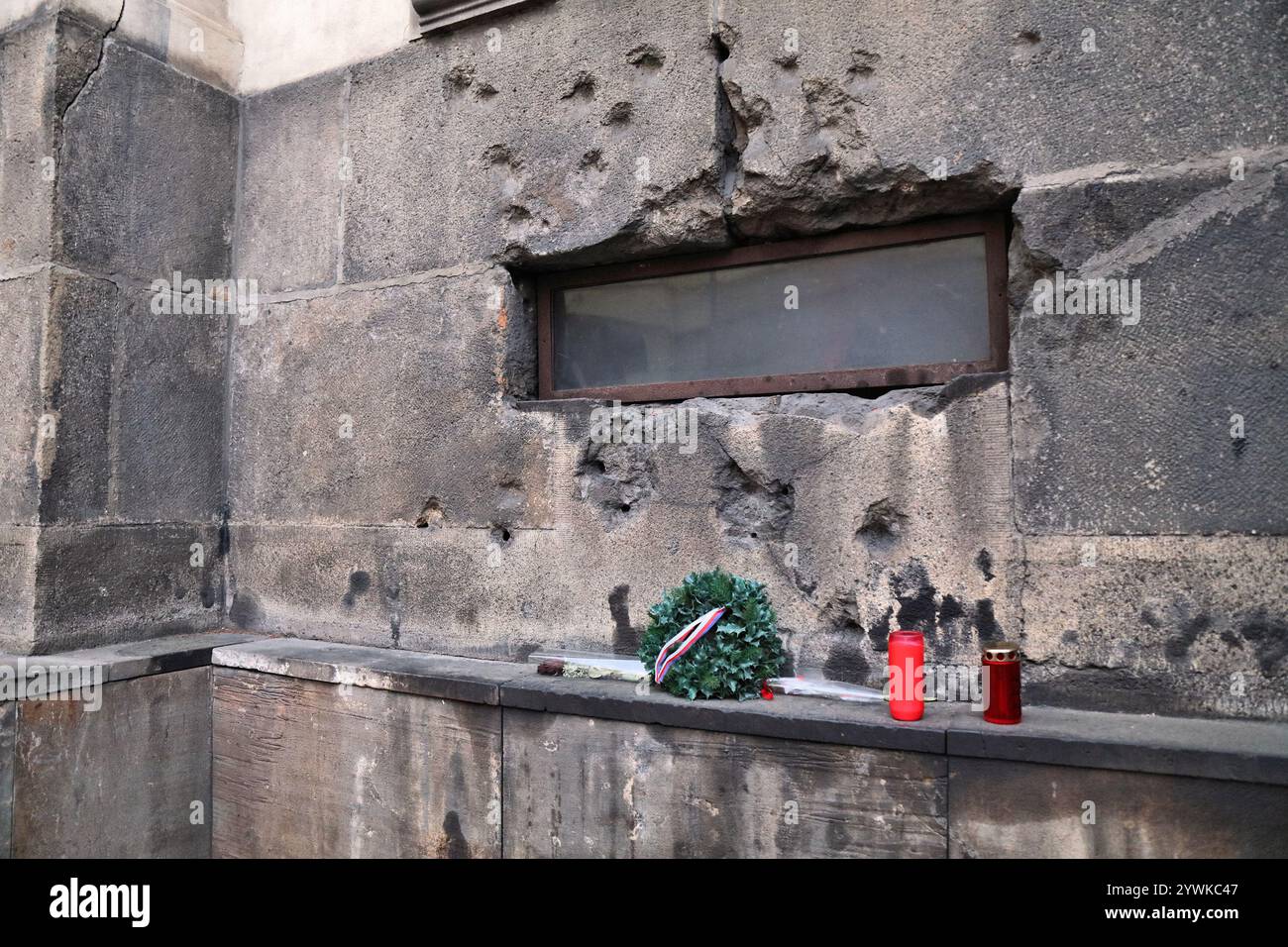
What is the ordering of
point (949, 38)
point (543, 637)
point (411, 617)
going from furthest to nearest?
point (411, 617) → point (543, 637) → point (949, 38)

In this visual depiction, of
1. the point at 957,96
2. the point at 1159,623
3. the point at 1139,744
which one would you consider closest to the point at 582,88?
the point at 957,96

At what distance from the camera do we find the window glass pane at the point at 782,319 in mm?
3033

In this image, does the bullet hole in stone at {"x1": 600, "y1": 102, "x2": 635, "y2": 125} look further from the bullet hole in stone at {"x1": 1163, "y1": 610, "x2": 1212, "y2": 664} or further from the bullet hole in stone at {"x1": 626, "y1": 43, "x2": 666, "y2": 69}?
the bullet hole in stone at {"x1": 1163, "y1": 610, "x2": 1212, "y2": 664}

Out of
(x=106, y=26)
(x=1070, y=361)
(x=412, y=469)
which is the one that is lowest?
(x=412, y=469)

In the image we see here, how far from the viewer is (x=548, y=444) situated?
344cm

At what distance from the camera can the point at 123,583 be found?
3.74 meters

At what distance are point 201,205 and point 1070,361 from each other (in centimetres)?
382

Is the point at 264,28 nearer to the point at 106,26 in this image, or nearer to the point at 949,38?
the point at 106,26

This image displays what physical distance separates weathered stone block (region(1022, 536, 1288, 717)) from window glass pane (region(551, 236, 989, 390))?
82 centimetres

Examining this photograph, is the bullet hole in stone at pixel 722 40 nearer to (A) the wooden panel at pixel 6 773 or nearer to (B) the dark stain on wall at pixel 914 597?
(B) the dark stain on wall at pixel 914 597

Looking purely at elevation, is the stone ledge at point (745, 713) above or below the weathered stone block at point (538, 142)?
below

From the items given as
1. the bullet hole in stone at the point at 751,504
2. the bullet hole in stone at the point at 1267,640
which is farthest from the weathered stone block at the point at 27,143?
the bullet hole in stone at the point at 1267,640

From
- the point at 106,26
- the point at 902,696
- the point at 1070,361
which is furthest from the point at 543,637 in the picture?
the point at 106,26

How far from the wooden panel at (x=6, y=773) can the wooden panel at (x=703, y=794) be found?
180 cm
